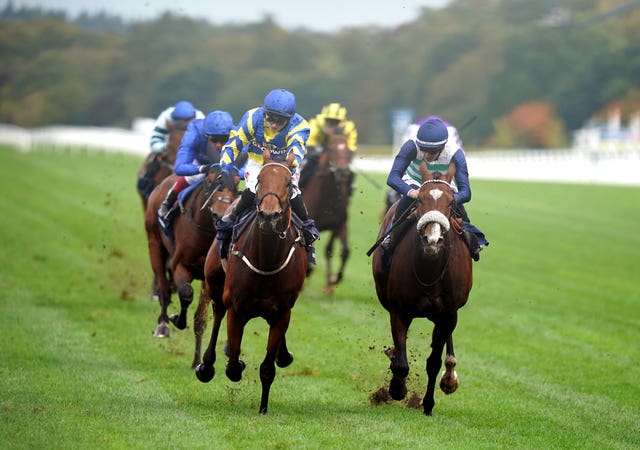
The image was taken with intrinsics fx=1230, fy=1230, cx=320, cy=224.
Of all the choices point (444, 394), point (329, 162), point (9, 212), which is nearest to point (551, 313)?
point (329, 162)

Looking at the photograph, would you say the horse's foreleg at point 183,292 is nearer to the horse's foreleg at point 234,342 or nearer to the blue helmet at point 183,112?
the horse's foreleg at point 234,342

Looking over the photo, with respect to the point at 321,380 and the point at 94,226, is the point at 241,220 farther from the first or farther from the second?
the point at 94,226

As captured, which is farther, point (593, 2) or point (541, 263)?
point (593, 2)

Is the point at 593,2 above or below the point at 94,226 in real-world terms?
above

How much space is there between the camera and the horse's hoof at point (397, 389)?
33.5ft

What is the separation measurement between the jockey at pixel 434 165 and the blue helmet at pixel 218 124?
6.91 ft

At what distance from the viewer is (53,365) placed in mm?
11953

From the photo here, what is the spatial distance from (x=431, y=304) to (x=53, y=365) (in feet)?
13.2

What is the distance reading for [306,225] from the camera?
10.2m

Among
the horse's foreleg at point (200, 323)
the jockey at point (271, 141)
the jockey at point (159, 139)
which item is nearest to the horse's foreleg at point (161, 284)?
the horse's foreleg at point (200, 323)

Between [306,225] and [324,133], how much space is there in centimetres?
839

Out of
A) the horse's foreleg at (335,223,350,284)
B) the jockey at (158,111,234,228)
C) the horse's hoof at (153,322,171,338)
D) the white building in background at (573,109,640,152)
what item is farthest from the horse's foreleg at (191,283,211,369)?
the white building in background at (573,109,640,152)

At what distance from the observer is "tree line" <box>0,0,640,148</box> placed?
8169 cm

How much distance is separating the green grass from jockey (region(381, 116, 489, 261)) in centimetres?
115
